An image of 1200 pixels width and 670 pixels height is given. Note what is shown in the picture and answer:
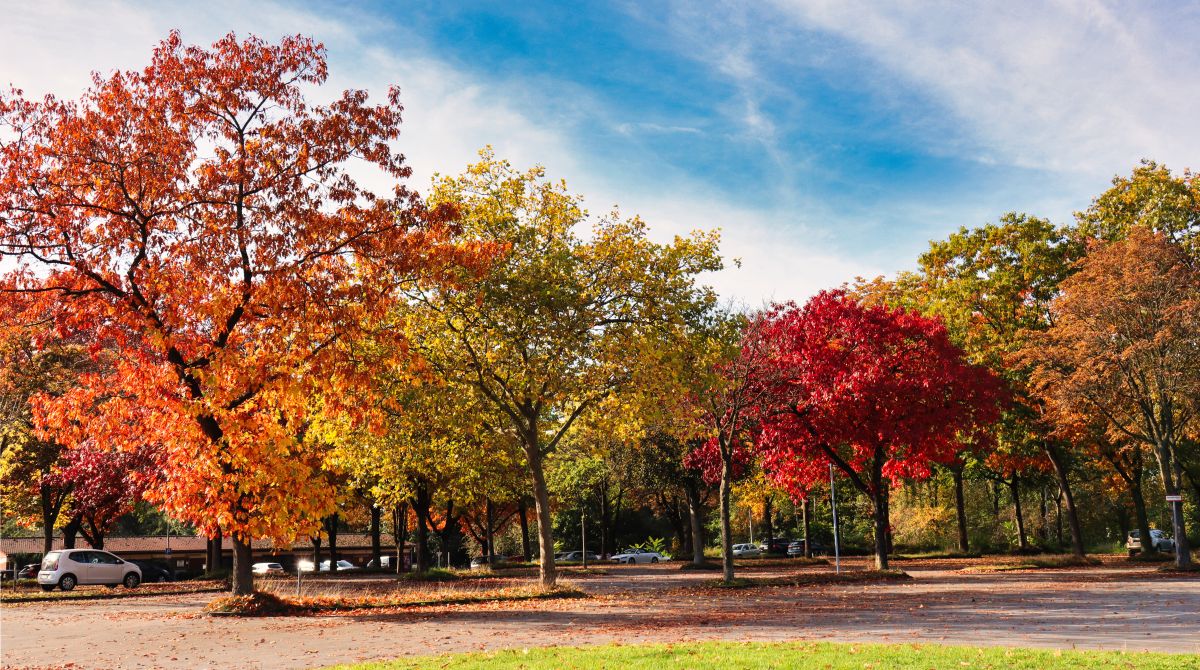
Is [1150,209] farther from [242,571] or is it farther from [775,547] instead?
[242,571]

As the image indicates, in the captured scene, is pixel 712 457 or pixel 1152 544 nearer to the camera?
pixel 712 457

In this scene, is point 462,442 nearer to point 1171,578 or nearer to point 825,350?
point 825,350

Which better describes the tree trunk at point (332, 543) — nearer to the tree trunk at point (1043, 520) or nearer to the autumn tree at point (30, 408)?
the autumn tree at point (30, 408)

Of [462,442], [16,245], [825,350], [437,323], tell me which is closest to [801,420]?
[825,350]

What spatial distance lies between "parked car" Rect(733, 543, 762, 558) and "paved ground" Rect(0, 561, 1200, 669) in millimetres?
32000

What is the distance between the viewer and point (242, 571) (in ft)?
62.3

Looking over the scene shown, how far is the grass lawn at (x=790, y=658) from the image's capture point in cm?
952

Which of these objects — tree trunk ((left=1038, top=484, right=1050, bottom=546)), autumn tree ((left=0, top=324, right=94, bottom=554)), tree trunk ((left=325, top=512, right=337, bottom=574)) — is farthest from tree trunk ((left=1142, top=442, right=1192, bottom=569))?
tree trunk ((left=325, top=512, right=337, bottom=574))

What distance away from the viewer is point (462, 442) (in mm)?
25938

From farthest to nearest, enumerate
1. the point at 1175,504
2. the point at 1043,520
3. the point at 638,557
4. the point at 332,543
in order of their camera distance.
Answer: the point at 638,557
the point at 1043,520
the point at 332,543
the point at 1175,504

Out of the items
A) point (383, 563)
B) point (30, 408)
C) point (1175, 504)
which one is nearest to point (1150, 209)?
point (1175, 504)

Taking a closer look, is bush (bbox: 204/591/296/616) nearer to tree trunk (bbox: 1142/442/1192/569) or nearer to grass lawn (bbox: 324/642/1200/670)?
grass lawn (bbox: 324/642/1200/670)

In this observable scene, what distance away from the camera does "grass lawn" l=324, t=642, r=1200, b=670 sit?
9523 millimetres

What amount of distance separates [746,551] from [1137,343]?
32924mm
